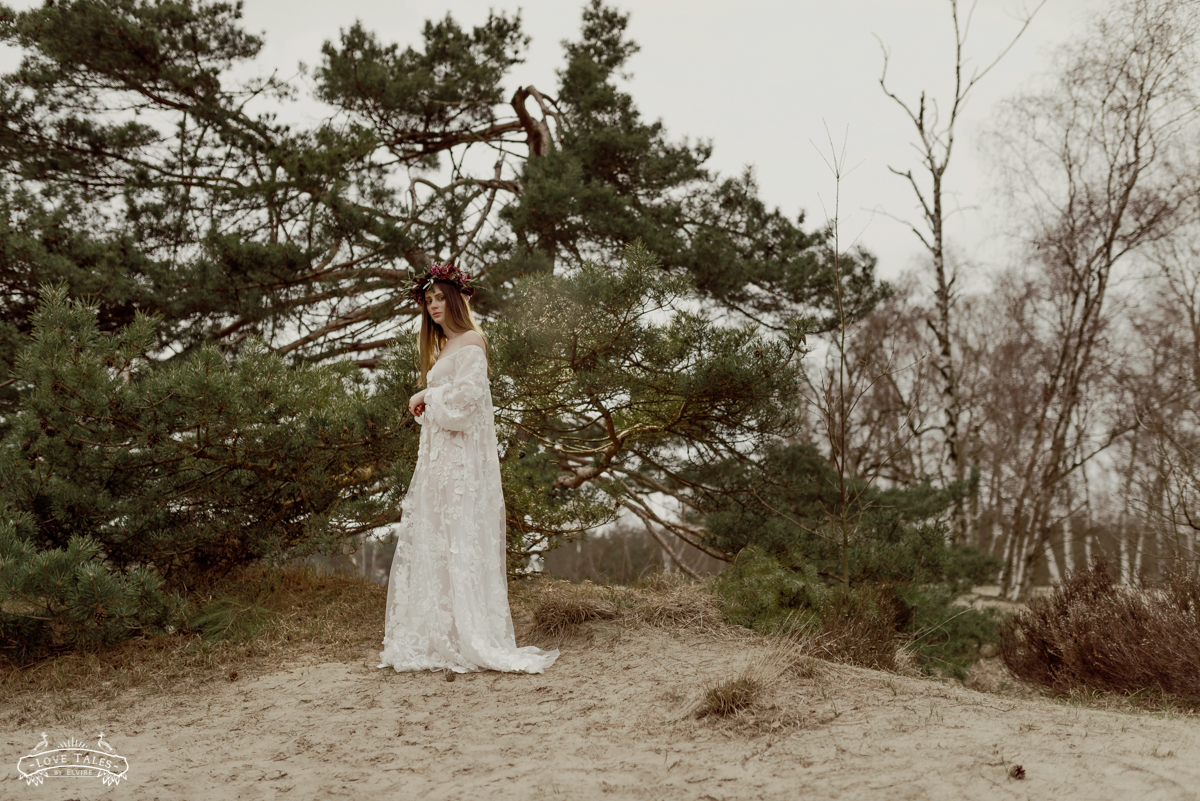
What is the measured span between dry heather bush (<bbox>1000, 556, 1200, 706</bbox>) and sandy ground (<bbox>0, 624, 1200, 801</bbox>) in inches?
40.6

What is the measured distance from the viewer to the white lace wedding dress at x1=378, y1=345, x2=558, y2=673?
15.6 feet

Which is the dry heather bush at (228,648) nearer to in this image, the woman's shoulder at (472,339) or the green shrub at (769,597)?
the woman's shoulder at (472,339)

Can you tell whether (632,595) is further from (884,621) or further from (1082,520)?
(1082,520)

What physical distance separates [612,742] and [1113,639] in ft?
12.0

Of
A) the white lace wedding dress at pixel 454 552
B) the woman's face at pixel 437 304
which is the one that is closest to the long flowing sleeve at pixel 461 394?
the white lace wedding dress at pixel 454 552

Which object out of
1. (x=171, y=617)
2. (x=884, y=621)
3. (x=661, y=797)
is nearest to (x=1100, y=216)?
(x=884, y=621)

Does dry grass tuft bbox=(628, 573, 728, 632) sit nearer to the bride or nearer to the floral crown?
the bride

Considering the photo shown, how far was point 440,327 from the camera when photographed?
5.37 m

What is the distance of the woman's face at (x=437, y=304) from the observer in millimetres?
5145

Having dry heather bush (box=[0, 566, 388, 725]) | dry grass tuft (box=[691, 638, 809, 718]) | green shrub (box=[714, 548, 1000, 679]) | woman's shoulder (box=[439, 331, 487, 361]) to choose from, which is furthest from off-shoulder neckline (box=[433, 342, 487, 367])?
green shrub (box=[714, 548, 1000, 679])

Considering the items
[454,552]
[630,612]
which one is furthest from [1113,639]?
[454,552]

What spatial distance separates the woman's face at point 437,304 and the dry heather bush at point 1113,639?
Answer: 191 inches

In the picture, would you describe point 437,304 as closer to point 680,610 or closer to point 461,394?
point 461,394

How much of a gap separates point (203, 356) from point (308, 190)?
4825 mm
